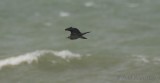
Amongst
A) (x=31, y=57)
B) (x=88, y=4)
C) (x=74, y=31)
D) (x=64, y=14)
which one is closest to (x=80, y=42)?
(x=31, y=57)

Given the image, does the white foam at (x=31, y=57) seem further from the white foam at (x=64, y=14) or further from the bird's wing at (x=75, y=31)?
the bird's wing at (x=75, y=31)

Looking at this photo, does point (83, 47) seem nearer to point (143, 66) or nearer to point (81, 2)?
point (143, 66)

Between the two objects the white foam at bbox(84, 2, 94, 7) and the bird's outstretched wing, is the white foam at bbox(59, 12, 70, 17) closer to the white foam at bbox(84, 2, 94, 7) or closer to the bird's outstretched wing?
the white foam at bbox(84, 2, 94, 7)

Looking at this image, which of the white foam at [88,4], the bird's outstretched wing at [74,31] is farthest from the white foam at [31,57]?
the bird's outstretched wing at [74,31]

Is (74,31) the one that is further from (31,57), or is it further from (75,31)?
(31,57)

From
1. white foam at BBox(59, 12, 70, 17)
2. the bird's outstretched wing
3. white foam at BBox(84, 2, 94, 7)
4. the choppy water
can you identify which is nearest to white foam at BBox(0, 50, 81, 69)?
the choppy water

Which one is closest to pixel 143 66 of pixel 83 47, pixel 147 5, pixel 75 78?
pixel 75 78

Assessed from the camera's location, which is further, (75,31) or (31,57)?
(31,57)

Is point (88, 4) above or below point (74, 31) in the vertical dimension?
above
